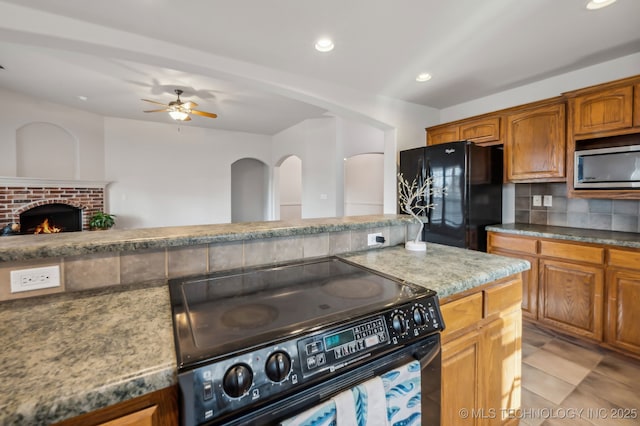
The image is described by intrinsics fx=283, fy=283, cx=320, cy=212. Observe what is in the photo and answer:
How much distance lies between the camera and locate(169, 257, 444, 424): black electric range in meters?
0.63

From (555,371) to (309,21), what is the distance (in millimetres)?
3146

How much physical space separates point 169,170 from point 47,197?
1826mm

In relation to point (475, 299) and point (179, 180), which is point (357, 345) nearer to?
point (475, 299)

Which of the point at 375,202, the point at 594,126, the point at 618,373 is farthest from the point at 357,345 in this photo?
the point at 375,202

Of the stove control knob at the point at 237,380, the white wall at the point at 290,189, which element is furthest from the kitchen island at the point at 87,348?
the white wall at the point at 290,189

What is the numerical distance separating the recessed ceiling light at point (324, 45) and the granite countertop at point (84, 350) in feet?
6.94

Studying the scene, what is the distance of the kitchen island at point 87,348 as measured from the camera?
53 centimetres

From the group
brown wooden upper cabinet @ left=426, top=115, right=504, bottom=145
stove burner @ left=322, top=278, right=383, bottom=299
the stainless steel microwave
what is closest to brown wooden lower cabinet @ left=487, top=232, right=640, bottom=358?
the stainless steel microwave

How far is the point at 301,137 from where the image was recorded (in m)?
5.59

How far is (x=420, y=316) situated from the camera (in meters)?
0.95

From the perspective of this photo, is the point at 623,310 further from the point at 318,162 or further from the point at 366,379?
the point at 318,162

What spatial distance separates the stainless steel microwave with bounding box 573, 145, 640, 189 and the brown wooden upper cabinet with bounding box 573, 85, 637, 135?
0.19 m

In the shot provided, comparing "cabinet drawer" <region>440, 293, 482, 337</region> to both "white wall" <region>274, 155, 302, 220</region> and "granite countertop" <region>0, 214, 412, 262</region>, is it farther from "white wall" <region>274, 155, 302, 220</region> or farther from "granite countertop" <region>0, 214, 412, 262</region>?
"white wall" <region>274, 155, 302, 220</region>

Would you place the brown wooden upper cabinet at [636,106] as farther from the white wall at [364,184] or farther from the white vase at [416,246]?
the white wall at [364,184]
